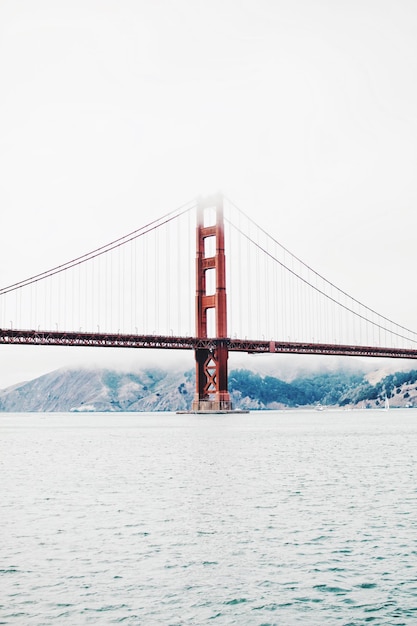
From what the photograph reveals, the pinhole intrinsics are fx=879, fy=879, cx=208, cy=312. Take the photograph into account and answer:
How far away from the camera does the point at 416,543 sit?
14523mm

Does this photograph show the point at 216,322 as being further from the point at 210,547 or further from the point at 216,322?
the point at 210,547

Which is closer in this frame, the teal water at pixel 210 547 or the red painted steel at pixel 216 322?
the teal water at pixel 210 547

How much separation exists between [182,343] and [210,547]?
73.5m

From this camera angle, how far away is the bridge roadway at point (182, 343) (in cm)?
7956

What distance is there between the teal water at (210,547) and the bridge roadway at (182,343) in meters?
52.4

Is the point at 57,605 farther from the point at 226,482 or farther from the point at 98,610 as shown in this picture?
the point at 226,482

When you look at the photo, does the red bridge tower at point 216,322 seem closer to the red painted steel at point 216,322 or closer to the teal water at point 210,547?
the red painted steel at point 216,322

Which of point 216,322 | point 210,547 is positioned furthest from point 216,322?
point 210,547

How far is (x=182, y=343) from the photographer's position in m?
87.8

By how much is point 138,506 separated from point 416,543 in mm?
6872

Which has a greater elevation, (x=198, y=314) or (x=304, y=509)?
(x=198, y=314)

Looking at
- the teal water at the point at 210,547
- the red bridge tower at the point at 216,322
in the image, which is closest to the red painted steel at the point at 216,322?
the red bridge tower at the point at 216,322

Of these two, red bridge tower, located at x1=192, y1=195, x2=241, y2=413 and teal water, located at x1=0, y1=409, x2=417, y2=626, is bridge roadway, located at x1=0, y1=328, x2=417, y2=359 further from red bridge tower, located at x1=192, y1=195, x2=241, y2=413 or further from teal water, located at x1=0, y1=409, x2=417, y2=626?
teal water, located at x1=0, y1=409, x2=417, y2=626

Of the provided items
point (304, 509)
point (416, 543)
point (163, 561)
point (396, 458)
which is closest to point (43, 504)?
point (304, 509)
